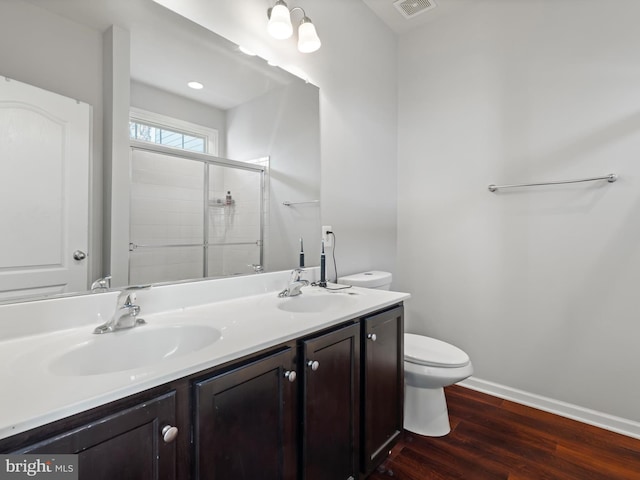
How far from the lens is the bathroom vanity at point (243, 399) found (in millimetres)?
612

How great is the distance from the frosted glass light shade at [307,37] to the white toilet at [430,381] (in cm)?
176

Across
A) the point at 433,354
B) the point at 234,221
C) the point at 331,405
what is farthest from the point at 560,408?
the point at 234,221

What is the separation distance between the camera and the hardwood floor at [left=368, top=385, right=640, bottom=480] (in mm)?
1469

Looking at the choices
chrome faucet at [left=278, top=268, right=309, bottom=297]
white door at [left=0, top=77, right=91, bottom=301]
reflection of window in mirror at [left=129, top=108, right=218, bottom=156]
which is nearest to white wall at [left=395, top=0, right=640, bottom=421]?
chrome faucet at [left=278, top=268, right=309, bottom=297]

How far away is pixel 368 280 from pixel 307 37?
1.41 metres

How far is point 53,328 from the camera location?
0.97 metres

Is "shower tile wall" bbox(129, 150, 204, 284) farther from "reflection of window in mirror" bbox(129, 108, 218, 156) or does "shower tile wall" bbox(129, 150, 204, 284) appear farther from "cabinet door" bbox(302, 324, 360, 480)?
"cabinet door" bbox(302, 324, 360, 480)

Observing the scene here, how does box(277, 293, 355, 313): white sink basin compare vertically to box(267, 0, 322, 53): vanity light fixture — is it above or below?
below

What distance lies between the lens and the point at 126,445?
0.65 meters

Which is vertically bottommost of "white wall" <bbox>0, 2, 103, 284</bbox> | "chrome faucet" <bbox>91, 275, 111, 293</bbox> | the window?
"chrome faucet" <bbox>91, 275, 111, 293</bbox>

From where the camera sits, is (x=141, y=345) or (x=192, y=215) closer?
(x=141, y=345)

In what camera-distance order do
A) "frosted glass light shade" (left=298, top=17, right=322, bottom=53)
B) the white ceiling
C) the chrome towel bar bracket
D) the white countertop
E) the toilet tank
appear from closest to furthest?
1. the white countertop
2. the white ceiling
3. "frosted glass light shade" (left=298, top=17, right=322, bottom=53)
4. the chrome towel bar bracket
5. the toilet tank

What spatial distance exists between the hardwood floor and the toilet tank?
0.86m

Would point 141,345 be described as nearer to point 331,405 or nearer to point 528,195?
point 331,405
